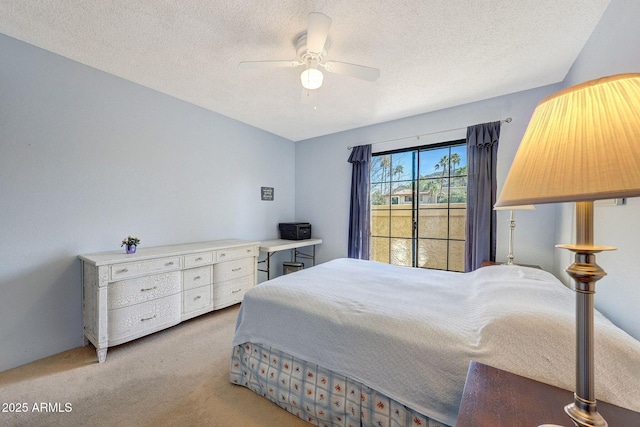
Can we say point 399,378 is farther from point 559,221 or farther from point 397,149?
point 397,149

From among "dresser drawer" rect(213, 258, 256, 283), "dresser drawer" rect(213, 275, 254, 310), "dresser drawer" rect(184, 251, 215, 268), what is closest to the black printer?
"dresser drawer" rect(213, 258, 256, 283)

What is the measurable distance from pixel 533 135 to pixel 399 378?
1078 millimetres

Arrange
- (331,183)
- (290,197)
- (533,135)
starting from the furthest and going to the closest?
(290,197) < (331,183) < (533,135)

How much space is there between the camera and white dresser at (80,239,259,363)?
76.0 inches

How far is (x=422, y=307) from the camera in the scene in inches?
52.3

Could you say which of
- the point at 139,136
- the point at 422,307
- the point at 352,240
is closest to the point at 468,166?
the point at 352,240

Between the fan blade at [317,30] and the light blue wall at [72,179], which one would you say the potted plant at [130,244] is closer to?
the light blue wall at [72,179]

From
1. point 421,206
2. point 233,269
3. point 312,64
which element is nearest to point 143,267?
point 233,269

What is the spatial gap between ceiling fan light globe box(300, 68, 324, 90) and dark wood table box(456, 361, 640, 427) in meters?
1.93

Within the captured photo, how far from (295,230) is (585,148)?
11.5ft

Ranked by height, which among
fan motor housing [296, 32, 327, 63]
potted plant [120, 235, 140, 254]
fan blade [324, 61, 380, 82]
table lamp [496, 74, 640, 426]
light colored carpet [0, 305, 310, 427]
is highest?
fan motor housing [296, 32, 327, 63]

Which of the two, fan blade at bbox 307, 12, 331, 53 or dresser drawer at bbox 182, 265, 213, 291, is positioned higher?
fan blade at bbox 307, 12, 331, 53

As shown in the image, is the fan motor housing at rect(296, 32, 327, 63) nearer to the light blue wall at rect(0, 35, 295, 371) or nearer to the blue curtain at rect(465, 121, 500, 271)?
the light blue wall at rect(0, 35, 295, 371)

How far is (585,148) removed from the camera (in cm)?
47
